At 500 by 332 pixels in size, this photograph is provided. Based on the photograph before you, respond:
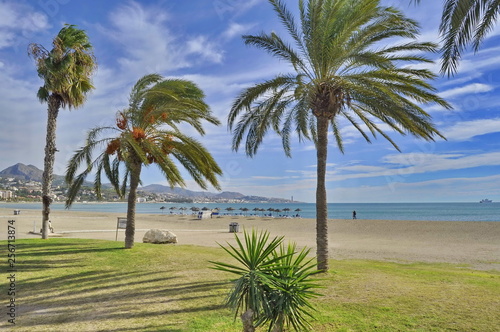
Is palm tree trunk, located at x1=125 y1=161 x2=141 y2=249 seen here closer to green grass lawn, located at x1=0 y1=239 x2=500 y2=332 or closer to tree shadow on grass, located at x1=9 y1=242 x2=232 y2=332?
green grass lawn, located at x1=0 y1=239 x2=500 y2=332

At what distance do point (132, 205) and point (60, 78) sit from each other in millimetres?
7359

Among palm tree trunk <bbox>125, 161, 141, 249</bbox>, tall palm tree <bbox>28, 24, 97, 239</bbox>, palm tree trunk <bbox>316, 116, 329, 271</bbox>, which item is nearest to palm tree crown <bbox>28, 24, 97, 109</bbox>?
tall palm tree <bbox>28, 24, 97, 239</bbox>

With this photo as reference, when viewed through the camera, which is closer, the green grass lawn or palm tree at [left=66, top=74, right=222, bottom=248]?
the green grass lawn

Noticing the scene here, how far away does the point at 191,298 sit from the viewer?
7.77m

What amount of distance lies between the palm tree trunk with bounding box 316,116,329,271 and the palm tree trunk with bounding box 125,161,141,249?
8.00 m

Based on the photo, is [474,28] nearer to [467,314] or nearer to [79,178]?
[467,314]

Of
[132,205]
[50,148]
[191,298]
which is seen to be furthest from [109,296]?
[50,148]

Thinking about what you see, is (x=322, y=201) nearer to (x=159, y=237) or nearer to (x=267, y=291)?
(x=267, y=291)

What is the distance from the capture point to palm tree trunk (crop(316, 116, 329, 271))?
416 inches

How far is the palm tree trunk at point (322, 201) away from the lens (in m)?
10.6

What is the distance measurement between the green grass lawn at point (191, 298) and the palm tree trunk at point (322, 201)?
2.56 ft

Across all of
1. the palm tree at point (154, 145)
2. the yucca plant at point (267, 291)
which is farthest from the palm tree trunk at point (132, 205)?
the yucca plant at point (267, 291)

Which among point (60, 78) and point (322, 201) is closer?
point (322, 201)

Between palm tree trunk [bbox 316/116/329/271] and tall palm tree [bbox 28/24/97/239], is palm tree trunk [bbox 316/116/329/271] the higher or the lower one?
the lower one
